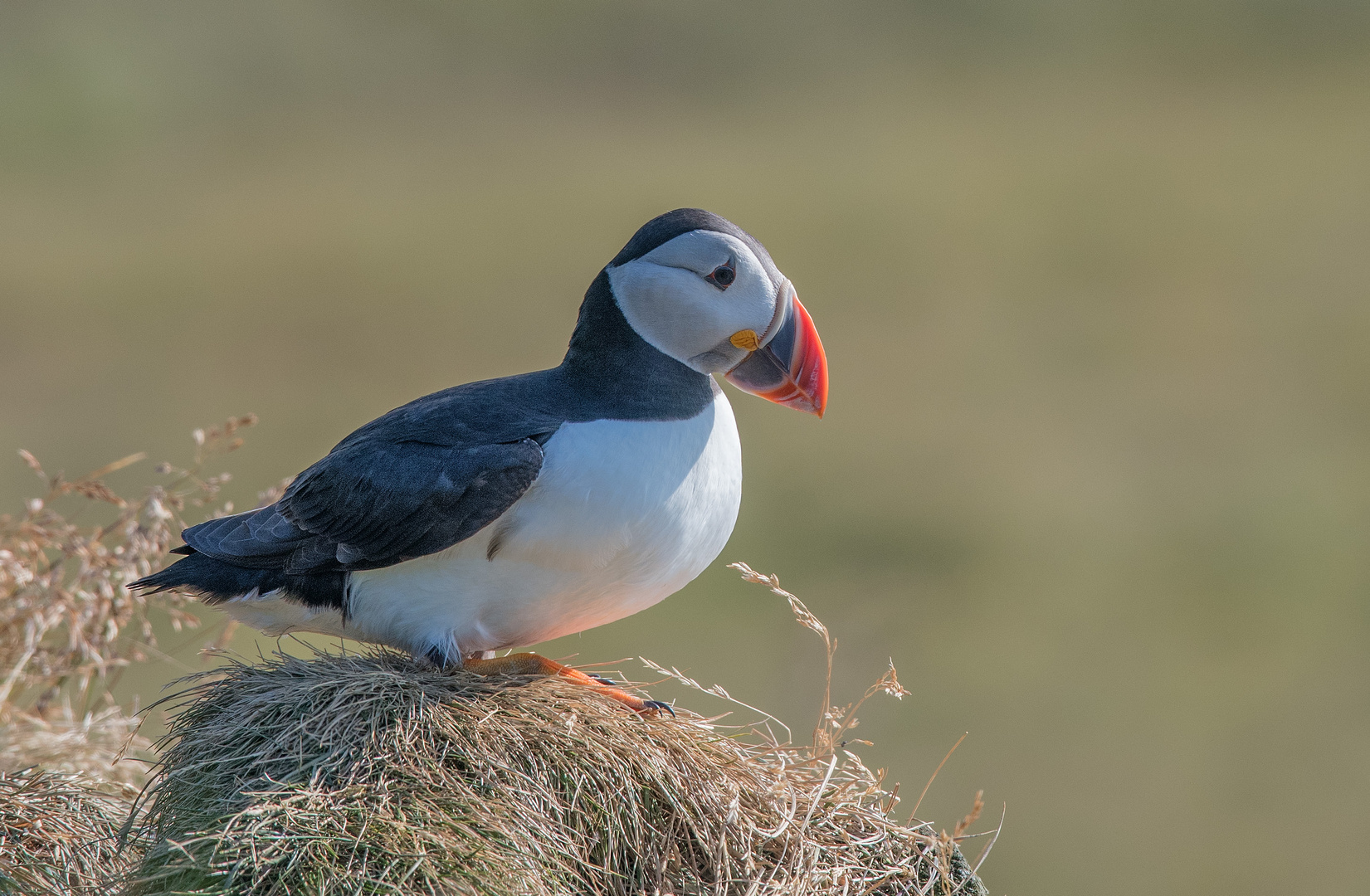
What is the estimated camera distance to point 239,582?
3256 mm

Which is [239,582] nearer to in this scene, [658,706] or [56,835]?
[56,835]

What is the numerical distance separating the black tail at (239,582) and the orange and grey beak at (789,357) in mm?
1123

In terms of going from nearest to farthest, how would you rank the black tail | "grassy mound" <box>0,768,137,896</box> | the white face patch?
"grassy mound" <box>0,768,137,896</box>
the white face patch
the black tail

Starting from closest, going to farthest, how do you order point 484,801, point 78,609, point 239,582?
point 484,801 → point 239,582 → point 78,609

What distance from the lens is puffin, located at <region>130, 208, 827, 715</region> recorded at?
2.94 m

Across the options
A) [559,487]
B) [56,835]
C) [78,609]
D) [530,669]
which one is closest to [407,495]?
[559,487]

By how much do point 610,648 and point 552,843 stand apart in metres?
9.19

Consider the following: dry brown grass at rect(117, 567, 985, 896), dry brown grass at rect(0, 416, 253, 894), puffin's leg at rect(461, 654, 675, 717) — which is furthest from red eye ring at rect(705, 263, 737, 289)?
dry brown grass at rect(0, 416, 253, 894)

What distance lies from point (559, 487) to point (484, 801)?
2.42 feet

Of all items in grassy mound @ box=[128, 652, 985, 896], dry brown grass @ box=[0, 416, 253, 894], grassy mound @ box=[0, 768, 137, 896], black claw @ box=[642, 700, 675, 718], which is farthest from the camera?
dry brown grass @ box=[0, 416, 253, 894]

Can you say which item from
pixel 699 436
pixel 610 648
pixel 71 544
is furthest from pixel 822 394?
pixel 610 648

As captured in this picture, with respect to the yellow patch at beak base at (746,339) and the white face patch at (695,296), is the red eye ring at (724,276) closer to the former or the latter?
the white face patch at (695,296)

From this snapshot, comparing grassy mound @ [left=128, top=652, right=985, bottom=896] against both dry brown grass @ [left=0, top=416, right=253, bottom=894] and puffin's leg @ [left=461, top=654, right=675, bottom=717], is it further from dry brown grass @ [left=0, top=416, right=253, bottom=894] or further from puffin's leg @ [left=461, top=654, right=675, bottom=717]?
dry brown grass @ [left=0, top=416, right=253, bottom=894]

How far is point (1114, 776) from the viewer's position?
11.0m
